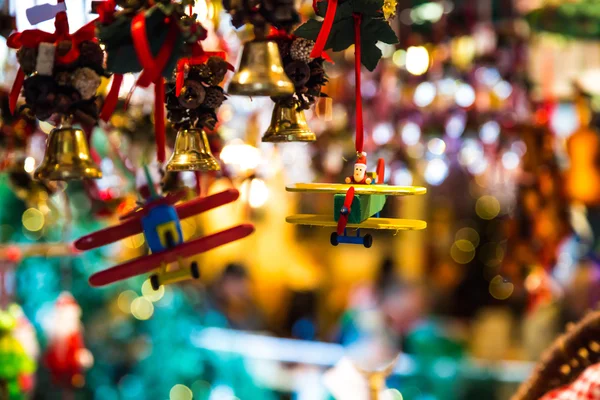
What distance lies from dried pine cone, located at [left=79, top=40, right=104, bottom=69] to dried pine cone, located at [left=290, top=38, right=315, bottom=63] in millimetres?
296

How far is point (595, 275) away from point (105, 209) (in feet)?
7.70

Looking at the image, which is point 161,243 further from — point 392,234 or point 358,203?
point 392,234

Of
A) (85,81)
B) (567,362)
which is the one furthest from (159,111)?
(567,362)

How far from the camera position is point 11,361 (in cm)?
235

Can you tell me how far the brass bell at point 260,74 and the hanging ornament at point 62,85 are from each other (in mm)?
263

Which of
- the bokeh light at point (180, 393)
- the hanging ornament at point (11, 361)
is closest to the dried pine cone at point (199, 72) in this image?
the hanging ornament at point (11, 361)

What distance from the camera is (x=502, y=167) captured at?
10.5 ft

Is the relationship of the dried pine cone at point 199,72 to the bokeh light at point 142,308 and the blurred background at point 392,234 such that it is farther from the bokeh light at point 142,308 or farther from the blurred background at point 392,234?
the bokeh light at point 142,308

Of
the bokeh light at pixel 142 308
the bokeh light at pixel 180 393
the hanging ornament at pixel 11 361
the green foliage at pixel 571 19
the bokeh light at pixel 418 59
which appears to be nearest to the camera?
the hanging ornament at pixel 11 361

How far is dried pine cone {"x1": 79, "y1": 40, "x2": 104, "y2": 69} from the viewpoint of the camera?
1190 millimetres

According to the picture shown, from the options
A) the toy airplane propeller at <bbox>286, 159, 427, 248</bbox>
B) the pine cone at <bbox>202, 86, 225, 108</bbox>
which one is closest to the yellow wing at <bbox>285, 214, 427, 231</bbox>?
the toy airplane propeller at <bbox>286, 159, 427, 248</bbox>

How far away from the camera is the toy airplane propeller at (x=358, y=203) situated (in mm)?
1204

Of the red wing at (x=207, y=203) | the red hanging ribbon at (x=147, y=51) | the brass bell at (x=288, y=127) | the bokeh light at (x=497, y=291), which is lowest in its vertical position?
the bokeh light at (x=497, y=291)

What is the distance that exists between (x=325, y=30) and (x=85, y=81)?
36cm
